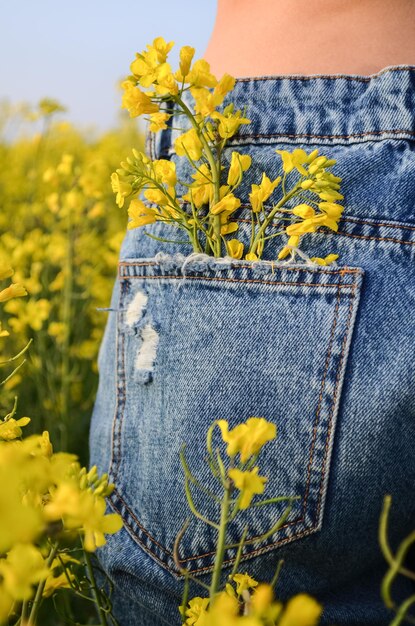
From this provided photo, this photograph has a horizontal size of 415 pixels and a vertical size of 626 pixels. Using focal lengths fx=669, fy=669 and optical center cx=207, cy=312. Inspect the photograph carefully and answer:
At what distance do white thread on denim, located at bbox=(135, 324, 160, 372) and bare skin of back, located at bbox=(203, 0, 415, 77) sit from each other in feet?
1.30

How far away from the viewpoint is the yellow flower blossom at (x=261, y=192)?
795 millimetres

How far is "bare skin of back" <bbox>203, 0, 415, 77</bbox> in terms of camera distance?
0.90 meters

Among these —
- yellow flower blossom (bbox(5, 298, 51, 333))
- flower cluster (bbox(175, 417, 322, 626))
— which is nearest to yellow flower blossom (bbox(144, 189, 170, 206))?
flower cluster (bbox(175, 417, 322, 626))

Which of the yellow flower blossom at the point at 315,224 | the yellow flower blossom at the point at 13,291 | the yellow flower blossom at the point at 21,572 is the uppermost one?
the yellow flower blossom at the point at 315,224

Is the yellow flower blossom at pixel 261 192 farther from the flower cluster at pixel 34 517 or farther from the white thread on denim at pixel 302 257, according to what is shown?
the flower cluster at pixel 34 517

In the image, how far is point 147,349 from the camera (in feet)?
2.85

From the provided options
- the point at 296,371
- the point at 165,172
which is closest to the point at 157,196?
the point at 165,172

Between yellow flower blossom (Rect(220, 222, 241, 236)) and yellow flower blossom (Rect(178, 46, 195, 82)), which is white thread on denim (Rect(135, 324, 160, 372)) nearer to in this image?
yellow flower blossom (Rect(220, 222, 241, 236))

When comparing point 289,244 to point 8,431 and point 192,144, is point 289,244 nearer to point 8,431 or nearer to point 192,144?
point 192,144

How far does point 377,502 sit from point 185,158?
49 cm

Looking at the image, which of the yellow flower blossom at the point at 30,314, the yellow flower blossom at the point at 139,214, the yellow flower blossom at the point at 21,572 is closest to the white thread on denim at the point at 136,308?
the yellow flower blossom at the point at 139,214

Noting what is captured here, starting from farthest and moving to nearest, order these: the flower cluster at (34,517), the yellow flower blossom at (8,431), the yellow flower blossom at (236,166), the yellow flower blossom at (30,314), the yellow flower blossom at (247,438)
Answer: the yellow flower blossom at (30,314) < the yellow flower blossom at (236,166) < the yellow flower blossom at (8,431) < the yellow flower blossom at (247,438) < the flower cluster at (34,517)

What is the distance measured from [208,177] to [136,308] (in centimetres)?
21

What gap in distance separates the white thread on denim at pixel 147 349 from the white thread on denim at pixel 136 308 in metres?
0.03
